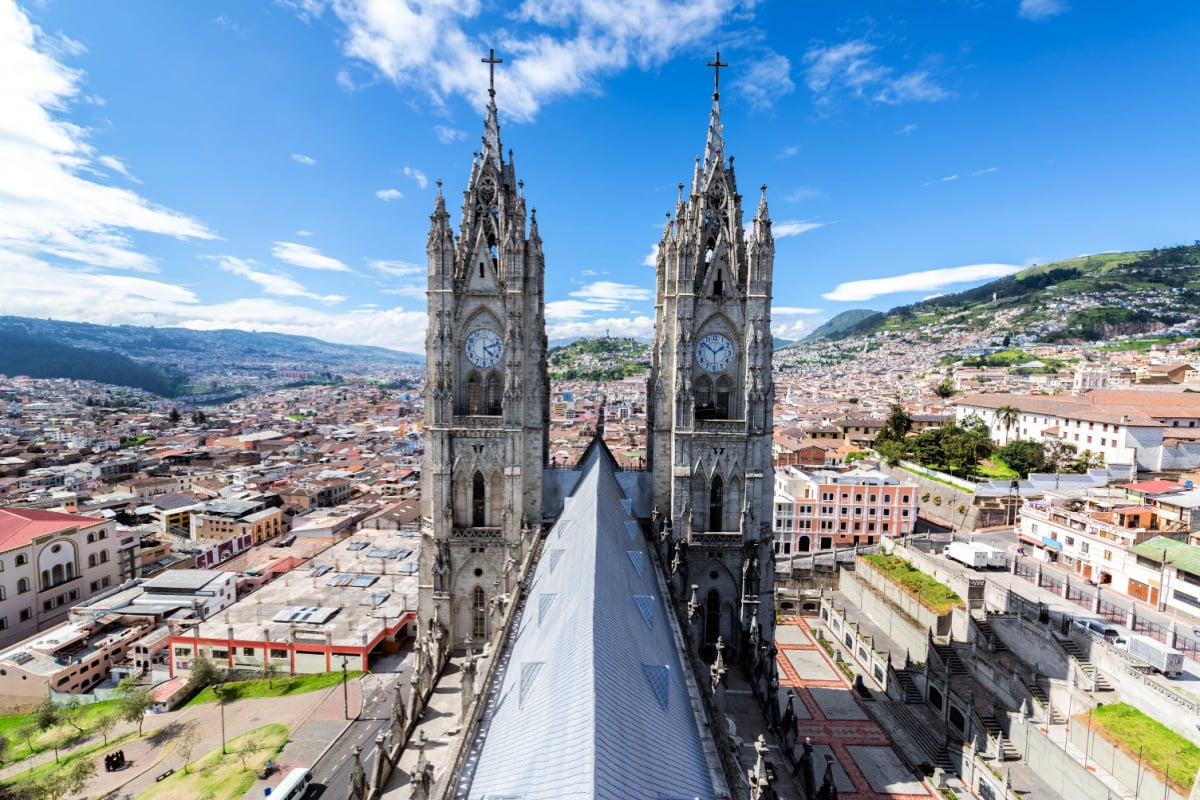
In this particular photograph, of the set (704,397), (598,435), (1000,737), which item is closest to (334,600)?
(598,435)

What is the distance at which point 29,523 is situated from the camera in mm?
51344

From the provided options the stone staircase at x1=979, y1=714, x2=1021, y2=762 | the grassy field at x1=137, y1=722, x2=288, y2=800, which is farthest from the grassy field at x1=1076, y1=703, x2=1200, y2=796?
the grassy field at x1=137, y1=722, x2=288, y2=800

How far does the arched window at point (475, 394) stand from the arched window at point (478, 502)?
3.33 meters

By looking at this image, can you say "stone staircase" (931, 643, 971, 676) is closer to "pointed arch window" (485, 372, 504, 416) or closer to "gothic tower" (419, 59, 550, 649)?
"gothic tower" (419, 59, 550, 649)


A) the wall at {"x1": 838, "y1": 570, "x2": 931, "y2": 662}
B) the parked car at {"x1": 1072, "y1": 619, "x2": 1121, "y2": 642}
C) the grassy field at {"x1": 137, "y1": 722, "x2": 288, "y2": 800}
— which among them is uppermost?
the parked car at {"x1": 1072, "y1": 619, "x2": 1121, "y2": 642}

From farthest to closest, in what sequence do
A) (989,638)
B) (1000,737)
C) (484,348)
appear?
(989,638) < (1000,737) < (484,348)

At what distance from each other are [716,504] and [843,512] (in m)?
38.8

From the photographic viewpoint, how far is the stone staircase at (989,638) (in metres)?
39.9

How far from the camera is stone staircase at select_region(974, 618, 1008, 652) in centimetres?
3989

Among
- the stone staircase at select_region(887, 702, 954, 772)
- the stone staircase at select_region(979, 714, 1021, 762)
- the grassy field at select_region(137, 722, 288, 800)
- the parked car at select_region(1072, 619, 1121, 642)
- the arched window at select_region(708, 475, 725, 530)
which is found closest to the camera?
the arched window at select_region(708, 475, 725, 530)

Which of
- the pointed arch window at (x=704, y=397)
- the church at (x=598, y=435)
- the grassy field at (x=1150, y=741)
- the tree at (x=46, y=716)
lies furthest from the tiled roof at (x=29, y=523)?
the grassy field at (x=1150, y=741)

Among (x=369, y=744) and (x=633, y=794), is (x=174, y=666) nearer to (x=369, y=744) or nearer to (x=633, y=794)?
(x=369, y=744)

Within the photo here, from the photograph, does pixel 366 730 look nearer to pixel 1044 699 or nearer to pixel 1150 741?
pixel 1044 699

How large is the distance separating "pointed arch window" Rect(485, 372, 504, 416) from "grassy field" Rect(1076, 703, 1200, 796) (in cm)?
3438
